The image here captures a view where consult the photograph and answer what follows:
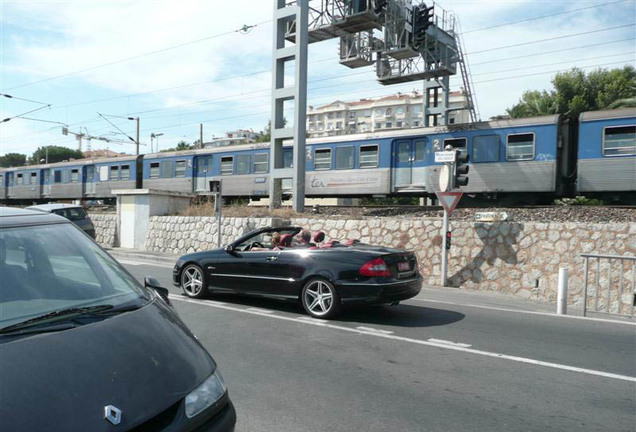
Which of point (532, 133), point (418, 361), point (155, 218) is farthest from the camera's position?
point (155, 218)

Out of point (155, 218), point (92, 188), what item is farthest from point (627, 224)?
point (92, 188)

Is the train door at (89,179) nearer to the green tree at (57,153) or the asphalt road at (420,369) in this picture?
the asphalt road at (420,369)

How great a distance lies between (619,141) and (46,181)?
34207 mm

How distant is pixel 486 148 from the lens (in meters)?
16.2

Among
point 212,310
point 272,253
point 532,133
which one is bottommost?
point 212,310

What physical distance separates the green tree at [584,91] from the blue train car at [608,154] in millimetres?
27102

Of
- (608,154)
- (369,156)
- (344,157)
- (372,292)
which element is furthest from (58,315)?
(344,157)

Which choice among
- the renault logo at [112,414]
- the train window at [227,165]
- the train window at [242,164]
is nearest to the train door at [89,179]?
the train window at [227,165]

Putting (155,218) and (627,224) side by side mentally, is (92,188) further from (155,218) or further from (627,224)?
(627,224)

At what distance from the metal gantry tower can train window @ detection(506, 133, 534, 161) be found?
6140 millimetres

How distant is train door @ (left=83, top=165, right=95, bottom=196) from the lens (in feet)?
99.2

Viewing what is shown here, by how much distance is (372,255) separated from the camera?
714cm

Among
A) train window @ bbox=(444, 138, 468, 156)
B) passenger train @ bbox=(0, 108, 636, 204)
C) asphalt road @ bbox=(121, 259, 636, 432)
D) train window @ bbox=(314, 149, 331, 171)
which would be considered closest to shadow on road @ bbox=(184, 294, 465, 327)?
asphalt road @ bbox=(121, 259, 636, 432)

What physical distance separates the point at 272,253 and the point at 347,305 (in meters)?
1.63
